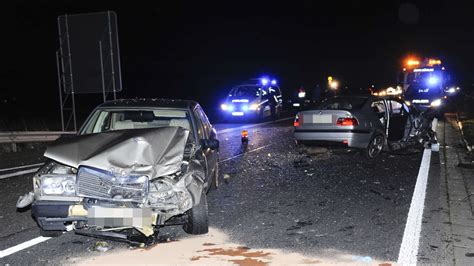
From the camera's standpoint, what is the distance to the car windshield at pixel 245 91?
22781mm

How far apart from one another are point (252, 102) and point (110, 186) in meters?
17.7

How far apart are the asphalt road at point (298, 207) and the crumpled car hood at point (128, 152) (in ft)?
3.02

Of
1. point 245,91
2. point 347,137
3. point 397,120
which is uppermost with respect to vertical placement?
point 245,91

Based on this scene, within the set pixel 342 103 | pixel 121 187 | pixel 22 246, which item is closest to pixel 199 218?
pixel 121 187

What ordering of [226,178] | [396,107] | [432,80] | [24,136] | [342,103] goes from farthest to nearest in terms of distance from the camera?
[432,80], [24,136], [396,107], [342,103], [226,178]

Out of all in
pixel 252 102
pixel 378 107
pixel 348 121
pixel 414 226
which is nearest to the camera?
pixel 414 226

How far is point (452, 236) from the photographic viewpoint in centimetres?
564

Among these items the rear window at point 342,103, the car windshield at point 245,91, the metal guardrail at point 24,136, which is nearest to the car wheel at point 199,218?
the rear window at point 342,103

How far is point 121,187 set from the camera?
4809 millimetres

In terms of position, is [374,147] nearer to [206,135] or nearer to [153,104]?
[206,135]

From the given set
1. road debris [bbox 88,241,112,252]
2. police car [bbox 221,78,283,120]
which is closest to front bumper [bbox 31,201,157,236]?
road debris [bbox 88,241,112,252]

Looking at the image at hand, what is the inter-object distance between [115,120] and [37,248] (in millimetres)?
2326

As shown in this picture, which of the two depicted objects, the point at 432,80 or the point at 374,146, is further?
the point at 432,80

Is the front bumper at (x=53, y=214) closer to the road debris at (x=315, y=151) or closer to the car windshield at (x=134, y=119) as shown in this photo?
the car windshield at (x=134, y=119)
